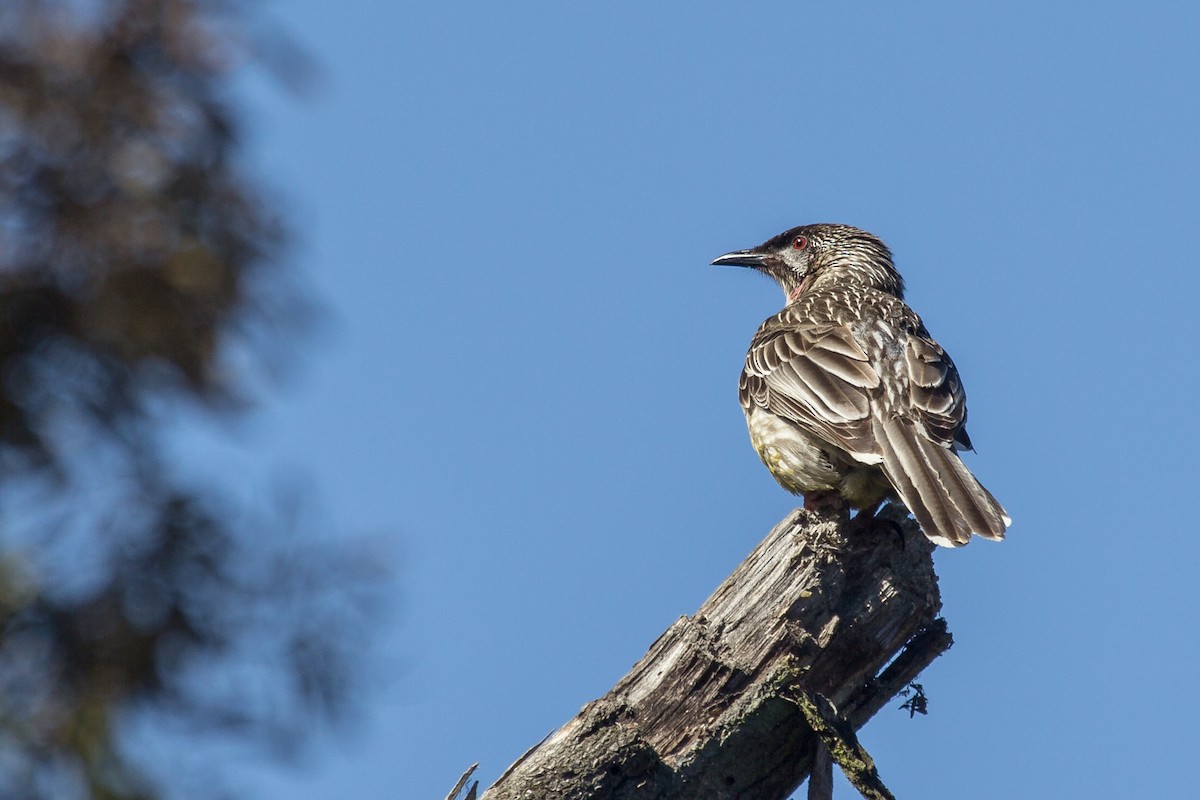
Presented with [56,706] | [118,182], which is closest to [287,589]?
[56,706]

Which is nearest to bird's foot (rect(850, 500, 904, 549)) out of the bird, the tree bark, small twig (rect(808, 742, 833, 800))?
the bird

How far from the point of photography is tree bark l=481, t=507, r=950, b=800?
495 cm

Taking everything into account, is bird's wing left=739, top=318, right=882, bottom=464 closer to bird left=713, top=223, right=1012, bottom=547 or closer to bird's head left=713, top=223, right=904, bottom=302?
bird left=713, top=223, right=1012, bottom=547

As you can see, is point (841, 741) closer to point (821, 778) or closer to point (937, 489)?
point (821, 778)

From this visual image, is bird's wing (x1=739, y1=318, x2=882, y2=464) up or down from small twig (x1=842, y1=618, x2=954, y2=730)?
up

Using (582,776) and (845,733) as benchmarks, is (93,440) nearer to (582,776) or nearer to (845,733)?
(582,776)

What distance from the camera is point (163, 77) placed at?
259 centimetres

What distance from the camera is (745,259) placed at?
34.9ft

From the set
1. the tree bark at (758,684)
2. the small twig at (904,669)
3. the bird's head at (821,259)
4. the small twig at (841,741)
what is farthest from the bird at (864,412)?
the small twig at (841,741)

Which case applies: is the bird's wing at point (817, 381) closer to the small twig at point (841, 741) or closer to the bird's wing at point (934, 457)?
the bird's wing at point (934, 457)

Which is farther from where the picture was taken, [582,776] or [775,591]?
[775,591]

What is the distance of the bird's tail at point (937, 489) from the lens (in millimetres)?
6293

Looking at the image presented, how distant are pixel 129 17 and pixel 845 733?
3.59 meters

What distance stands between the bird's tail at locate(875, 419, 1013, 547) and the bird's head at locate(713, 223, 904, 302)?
299 cm
